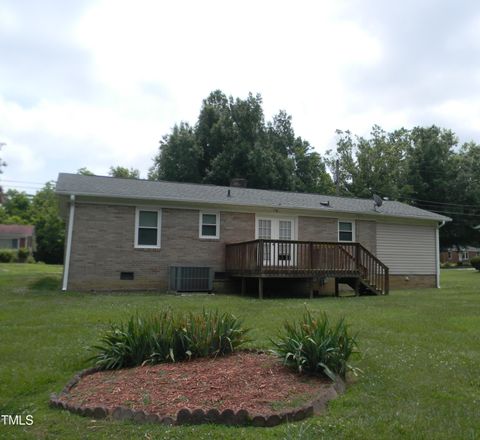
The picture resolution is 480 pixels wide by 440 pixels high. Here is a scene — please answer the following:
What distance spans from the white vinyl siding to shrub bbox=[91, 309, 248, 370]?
15050 millimetres

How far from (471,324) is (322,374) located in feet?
17.6

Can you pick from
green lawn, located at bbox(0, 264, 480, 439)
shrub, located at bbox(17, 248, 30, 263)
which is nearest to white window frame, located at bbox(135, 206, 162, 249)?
green lawn, located at bbox(0, 264, 480, 439)

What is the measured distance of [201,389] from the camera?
15.8 ft

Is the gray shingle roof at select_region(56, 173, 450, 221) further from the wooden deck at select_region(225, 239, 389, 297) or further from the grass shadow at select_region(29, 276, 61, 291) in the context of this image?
the grass shadow at select_region(29, 276, 61, 291)

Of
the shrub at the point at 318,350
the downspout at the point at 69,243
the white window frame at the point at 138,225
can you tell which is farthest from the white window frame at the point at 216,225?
the shrub at the point at 318,350

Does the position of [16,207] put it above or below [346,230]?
above

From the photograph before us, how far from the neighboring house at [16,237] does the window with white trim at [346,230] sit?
137 feet

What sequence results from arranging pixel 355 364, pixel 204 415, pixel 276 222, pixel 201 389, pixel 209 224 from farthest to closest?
pixel 276 222
pixel 209 224
pixel 355 364
pixel 201 389
pixel 204 415

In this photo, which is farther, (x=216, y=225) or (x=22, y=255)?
(x=22, y=255)

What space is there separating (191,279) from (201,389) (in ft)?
35.7

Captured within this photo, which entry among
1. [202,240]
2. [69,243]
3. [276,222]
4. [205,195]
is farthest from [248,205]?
[69,243]

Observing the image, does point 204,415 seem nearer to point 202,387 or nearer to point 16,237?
point 202,387

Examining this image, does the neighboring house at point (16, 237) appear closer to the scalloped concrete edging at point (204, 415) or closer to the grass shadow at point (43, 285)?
the grass shadow at point (43, 285)

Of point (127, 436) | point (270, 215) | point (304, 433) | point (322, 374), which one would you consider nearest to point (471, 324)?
point (322, 374)
